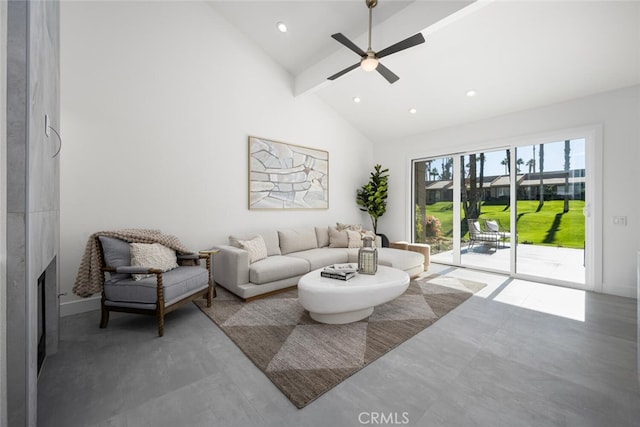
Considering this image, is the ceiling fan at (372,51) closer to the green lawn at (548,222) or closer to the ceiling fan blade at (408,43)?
the ceiling fan blade at (408,43)

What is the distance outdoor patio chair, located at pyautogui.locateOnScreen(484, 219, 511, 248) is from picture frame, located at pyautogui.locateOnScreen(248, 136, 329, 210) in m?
3.01

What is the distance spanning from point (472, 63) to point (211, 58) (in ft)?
12.1

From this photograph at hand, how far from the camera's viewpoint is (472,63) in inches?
140

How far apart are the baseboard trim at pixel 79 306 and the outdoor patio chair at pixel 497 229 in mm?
5939

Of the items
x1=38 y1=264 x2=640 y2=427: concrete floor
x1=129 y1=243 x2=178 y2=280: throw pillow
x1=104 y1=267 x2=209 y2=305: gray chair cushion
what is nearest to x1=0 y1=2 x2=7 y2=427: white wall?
x1=38 y1=264 x2=640 y2=427: concrete floor

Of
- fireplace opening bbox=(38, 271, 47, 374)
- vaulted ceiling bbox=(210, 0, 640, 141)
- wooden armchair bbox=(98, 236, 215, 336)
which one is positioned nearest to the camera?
fireplace opening bbox=(38, 271, 47, 374)

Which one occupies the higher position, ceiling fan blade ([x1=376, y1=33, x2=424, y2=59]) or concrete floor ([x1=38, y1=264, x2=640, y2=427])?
ceiling fan blade ([x1=376, y1=33, x2=424, y2=59])

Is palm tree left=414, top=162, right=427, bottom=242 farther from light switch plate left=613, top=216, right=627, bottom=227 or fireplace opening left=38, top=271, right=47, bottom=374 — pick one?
fireplace opening left=38, top=271, right=47, bottom=374

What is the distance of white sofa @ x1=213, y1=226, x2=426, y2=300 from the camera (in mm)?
3266

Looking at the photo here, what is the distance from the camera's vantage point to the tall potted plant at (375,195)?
582cm

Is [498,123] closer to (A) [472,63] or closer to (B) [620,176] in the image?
(A) [472,63]

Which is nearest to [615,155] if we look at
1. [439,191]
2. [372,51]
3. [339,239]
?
[439,191]

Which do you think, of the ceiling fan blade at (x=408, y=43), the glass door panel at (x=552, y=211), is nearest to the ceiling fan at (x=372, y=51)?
the ceiling fan blade at (x=408, y=43)

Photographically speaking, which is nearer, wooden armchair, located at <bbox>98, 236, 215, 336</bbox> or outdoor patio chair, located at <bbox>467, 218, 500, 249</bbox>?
wooden armchair, located at <bbox>98, 236, 215, 336</bbox>
